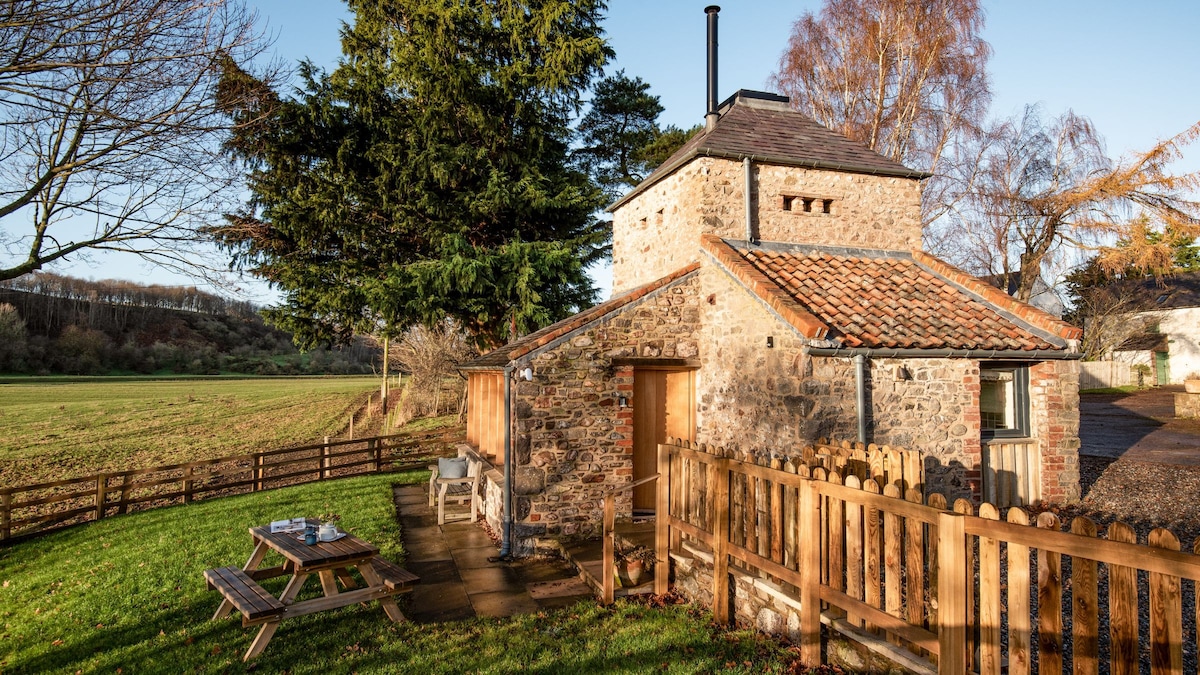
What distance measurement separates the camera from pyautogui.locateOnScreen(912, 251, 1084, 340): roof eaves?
313 inches

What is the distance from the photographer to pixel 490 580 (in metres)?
7.05

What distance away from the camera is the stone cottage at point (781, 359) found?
24.3 feet

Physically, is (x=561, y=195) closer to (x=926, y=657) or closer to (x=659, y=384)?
(x=659, y=384)

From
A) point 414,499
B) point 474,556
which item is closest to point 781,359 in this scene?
point 474,556

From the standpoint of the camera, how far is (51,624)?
19.7 feet

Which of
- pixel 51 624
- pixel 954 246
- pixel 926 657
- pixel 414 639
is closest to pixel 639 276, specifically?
pixel 414 639

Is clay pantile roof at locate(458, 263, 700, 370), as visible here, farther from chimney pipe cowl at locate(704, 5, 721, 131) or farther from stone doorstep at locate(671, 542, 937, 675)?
chimney pipe cowl at locate(704, 5, 721, 131)

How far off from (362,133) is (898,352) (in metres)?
13.6

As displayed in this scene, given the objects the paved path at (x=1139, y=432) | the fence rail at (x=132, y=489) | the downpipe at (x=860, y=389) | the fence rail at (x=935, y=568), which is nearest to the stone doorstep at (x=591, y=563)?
the fence rail at (x=935, y=568)

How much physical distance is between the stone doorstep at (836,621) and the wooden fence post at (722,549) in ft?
0.41

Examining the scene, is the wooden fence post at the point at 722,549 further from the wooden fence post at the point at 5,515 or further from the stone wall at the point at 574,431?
the wooden fence post at the point at 5,515

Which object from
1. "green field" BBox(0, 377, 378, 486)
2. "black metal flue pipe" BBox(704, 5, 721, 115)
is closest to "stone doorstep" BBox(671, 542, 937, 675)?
"black metal flue pipe" BBox(704, 5, 721, 115)

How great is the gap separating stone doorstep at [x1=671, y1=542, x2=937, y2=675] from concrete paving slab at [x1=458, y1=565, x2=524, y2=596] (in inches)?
90.6

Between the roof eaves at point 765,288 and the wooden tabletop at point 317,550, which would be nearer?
the wooden tabletop at point 317,550
